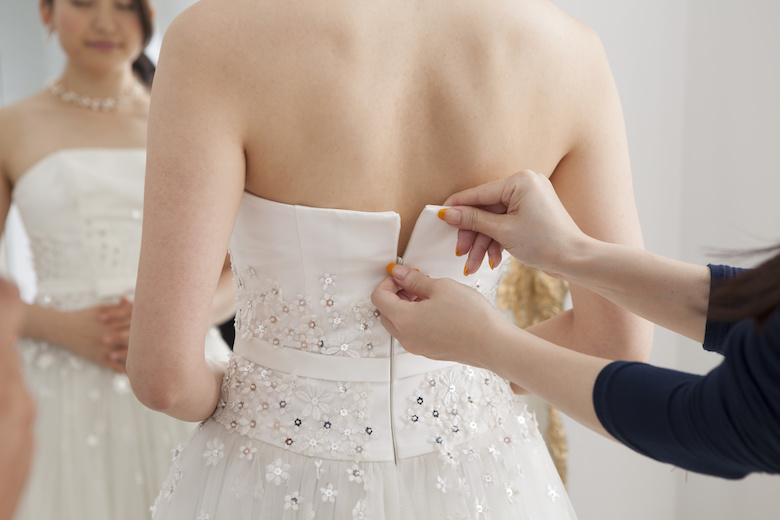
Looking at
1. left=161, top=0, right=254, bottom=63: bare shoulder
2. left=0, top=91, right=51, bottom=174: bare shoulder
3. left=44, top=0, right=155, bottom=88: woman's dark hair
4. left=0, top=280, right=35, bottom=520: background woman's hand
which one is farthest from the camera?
left=44, top=0, right=155, bottom=88: woman's dark hair

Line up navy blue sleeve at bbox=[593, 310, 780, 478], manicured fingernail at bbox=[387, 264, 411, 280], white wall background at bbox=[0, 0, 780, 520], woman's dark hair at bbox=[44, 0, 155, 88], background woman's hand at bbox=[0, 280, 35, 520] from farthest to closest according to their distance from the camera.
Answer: white wall background at bbox=[0, 0, 780, 520] < woman's dark hair at bbox=[44, 0, 155, 88] < manicured fingernail at bbox=[387, 264, 411, 280] < navy blue sleeve at bbox=[593, 310, 780, 478] < background woman's hand at bbox=[0, 280, 35, 520]

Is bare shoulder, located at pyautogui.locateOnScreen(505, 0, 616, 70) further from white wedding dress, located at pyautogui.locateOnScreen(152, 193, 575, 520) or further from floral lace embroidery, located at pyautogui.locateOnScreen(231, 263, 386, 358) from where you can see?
floral lace embroidery, located at pyautogui.locateOnScreen(231, 263, 386, 358)

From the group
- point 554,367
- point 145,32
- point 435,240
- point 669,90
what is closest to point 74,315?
point 145,32

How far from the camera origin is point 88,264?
1.50 metres

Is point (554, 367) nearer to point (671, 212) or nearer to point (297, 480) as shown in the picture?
point (297, 480)

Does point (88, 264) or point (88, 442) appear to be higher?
point (88, 264)

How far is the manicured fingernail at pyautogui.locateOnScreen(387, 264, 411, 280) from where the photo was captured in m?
0.79

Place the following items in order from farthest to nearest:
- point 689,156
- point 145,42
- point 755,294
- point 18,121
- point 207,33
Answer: point 689,156
point 145,42
point 18,121
point 207,33
point 755,294

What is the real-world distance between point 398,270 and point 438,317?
0.28 feet

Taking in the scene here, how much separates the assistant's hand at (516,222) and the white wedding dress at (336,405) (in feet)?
0.10

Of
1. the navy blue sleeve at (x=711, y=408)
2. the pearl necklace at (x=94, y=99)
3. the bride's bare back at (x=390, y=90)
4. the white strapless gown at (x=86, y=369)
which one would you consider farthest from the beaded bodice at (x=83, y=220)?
the navy blue sleeve at (x=711, y=408)

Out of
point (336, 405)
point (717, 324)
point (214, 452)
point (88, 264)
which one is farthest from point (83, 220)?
point (717, 324)

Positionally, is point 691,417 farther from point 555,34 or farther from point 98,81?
point 98,81

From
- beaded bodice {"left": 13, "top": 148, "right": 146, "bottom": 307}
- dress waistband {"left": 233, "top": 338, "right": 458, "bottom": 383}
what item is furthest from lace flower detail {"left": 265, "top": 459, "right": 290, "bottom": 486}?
beaded bodice {"left": 13, "top": 148, "right": 146, "bottom": 307}
